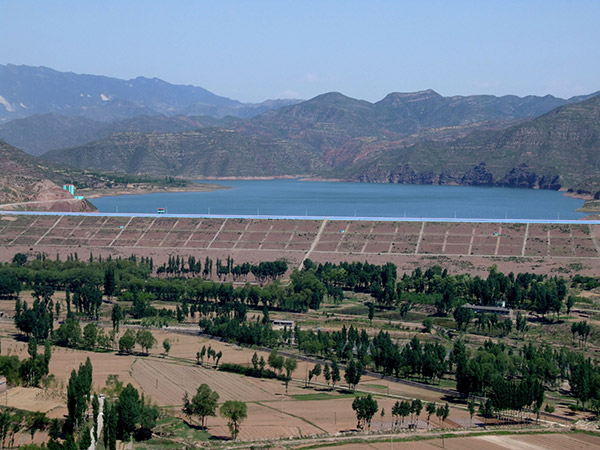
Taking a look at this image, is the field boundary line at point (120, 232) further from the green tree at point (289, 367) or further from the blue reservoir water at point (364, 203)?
the green tree at point (289, 367)

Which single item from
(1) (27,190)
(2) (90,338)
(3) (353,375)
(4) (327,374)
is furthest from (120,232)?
(3) (353,375)

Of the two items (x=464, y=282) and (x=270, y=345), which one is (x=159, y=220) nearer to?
(x=464, y=282)

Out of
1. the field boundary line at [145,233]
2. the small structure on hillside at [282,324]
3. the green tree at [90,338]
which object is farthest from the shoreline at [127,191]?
the green tree at [90,338]

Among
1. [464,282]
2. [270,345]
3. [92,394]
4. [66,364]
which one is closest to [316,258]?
[464,282]

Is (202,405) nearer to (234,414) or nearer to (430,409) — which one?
(234,414)

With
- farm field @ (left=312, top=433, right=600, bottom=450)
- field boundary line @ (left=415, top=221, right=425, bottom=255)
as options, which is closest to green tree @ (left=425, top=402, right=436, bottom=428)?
farm field @ (left=312, top=433, right=600, bottom=450)

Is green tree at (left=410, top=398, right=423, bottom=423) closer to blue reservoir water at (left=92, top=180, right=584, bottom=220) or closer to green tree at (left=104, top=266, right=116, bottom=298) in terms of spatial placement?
green tree at (left=104, top=266, right=116, bottom=298)
